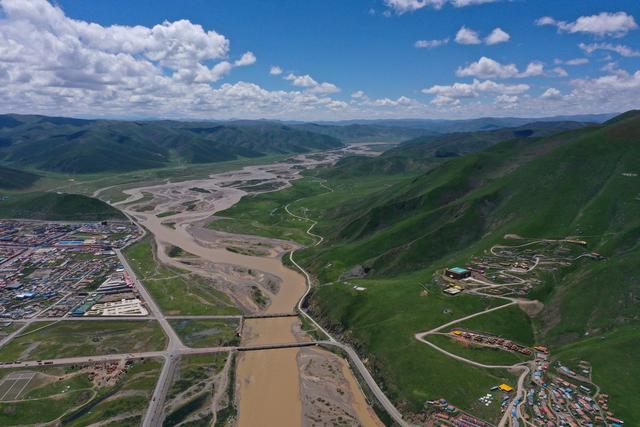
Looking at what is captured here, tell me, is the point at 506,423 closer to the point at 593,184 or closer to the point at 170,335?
the point at 170,335

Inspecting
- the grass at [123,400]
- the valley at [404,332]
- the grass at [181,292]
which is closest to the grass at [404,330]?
the valley at [404,332]

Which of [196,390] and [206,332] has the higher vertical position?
[196,390]

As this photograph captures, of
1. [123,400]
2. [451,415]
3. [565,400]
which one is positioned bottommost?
[123,400]

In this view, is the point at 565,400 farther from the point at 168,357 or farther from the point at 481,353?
the point at 168,357

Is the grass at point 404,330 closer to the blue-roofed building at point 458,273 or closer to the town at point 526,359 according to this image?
the town at point 526,359

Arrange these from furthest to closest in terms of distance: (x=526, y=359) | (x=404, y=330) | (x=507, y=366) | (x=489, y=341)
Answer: (x=404, y=330)
(x=489, y=341)
(x=526, y=359)
(x=507, y=366)

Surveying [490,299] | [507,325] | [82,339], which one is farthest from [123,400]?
[490,299]

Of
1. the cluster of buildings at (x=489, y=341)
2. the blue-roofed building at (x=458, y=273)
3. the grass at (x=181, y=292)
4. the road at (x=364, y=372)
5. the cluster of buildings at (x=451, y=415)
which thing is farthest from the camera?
the grass at (x=181, y=292)

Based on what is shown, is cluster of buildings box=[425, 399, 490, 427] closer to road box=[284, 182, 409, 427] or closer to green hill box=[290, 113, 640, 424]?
green hill box=[290, 113, 640, 424]
